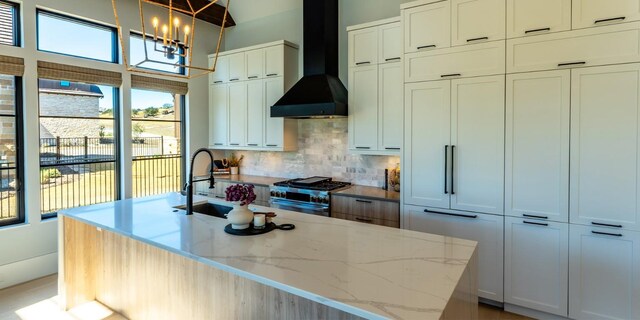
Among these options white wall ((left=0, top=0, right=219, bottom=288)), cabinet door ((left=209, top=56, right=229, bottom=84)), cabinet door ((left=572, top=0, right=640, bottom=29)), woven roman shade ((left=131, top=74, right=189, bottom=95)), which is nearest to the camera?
cabinet door ((left=572, top=0, right=640, bottom=29))

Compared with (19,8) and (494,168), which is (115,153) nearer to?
(19,8)

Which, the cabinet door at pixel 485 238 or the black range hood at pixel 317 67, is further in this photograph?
the black range hood at pixel 317 67

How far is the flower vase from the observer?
215 centimetres

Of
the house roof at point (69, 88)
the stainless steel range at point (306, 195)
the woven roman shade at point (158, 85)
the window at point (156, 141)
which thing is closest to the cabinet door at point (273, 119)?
the stainless steel range at point (306, 195)

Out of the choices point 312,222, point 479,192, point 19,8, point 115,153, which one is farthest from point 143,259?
point 19,8

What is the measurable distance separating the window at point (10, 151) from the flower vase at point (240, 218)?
299 cm

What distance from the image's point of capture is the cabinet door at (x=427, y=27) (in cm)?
311

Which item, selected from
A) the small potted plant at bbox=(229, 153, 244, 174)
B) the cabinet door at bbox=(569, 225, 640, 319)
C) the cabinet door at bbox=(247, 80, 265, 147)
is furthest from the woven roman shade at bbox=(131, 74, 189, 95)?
the cabinet door at bbox=(569, 225, 640, 319)

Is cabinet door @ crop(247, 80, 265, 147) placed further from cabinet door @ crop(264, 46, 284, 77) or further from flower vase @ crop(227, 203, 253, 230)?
flower vase @ crop(227, 203, 253, 230)

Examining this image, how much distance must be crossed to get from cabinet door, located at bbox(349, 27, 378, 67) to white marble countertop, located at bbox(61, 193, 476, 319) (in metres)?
2.15

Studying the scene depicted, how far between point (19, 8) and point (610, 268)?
5.86 meters

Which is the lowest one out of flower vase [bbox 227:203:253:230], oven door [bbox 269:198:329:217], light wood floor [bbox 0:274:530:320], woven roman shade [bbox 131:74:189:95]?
light wood floor [bbox 0:274:530:320]

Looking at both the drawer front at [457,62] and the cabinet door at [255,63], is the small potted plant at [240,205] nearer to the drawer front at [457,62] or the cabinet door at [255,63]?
the drawer front at [457,62]

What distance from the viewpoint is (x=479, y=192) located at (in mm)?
3023
